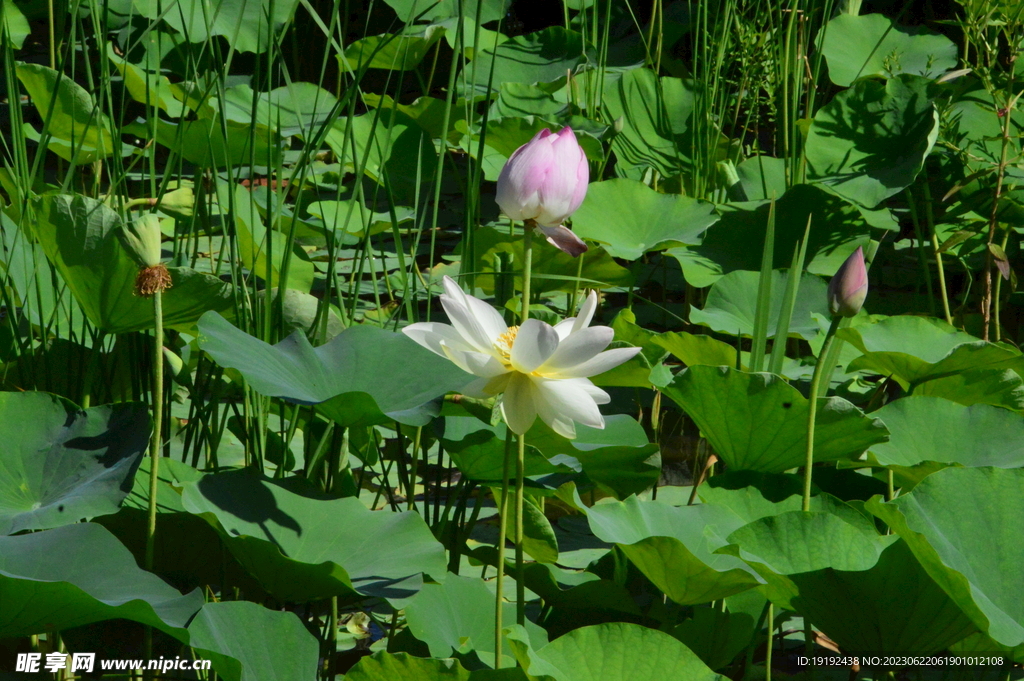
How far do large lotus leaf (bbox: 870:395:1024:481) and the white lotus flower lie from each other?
1.68ft

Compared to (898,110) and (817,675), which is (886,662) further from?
(898,110)

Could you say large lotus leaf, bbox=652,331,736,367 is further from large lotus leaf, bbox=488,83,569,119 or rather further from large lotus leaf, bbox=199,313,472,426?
large lotus leaf, bbox=488,83,569,119

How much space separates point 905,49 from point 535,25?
1557 millimetres

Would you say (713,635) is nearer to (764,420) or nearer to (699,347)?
(764,420)

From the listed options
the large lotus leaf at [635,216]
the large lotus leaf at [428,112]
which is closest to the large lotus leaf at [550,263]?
the large lotus leaf at [635,216]

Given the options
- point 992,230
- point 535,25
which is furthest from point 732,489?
point 535,25

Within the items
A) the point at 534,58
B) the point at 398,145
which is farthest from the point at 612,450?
the point at 534,58

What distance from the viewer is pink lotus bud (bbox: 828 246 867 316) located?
79 centimetres

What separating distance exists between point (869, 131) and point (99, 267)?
1.57 metres

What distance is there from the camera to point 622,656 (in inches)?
28.9

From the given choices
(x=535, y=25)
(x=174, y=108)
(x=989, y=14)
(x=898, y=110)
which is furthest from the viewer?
(x=535, y=25)

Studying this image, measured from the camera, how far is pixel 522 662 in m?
0.68

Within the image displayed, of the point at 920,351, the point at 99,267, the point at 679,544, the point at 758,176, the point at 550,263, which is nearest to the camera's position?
the point at 679,544

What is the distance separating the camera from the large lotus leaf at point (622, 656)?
728 millimetres
